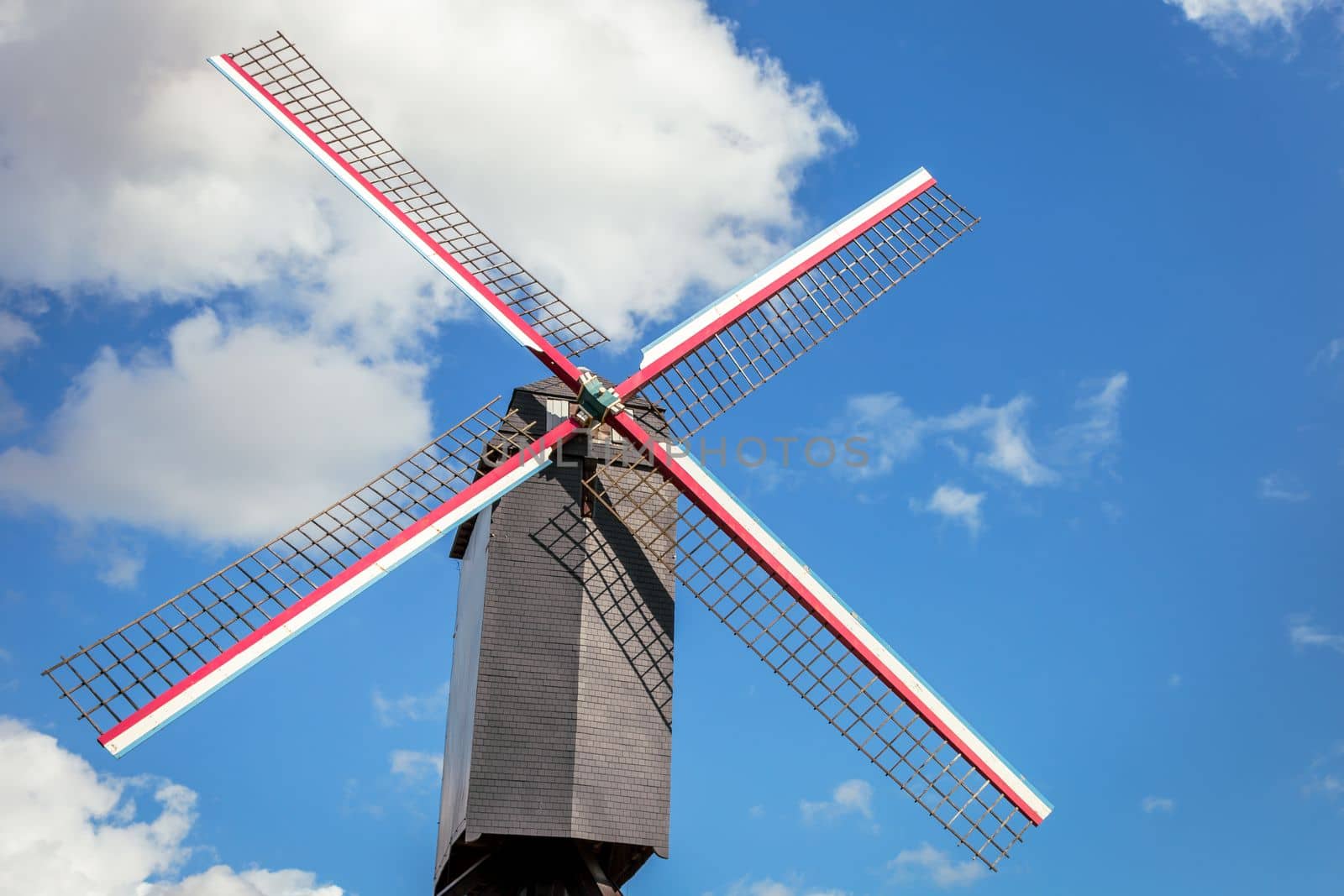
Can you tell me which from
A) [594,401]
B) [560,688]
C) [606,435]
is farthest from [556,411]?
[560,688]

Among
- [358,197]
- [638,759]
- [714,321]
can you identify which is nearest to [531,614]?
[638,759]

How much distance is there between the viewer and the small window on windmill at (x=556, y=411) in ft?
55.1

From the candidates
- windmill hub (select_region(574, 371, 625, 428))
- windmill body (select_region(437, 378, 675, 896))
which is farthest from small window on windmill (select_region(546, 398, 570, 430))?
windmill hub (select_region(574, 371, 625, 428))

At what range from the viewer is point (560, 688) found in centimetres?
1578

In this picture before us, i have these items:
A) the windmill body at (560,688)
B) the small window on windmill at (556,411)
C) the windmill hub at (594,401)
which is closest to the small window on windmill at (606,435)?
the windmill body at (560,688)

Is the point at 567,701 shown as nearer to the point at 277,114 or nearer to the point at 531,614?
the point at 531,614

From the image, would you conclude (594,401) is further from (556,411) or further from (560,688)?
(560,688)

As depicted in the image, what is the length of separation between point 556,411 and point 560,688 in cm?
350

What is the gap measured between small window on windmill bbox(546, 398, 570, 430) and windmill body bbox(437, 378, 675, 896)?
3 centimetres

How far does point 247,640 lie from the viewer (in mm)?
14023

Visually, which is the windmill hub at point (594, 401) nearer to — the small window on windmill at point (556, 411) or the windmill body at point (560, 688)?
the windmill body at point (560, 688)

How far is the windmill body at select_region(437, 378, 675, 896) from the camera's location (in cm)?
1534

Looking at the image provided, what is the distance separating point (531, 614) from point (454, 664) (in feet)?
11.2

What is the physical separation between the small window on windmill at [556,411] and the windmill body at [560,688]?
0.11 feet
